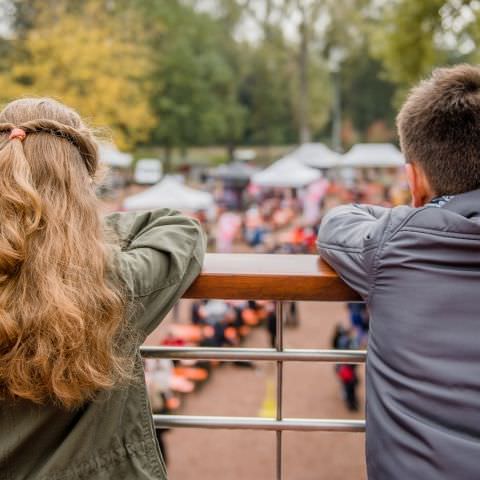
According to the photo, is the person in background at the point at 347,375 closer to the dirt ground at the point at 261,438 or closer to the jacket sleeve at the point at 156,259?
the dirt ground at the point at 261,438

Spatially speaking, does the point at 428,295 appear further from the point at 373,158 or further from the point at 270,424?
the point at 373,158

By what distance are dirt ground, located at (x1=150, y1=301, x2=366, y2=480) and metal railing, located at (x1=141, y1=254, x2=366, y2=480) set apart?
6873mm

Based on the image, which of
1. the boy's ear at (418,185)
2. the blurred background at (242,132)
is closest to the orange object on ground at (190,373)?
the blurred background at (242,132)

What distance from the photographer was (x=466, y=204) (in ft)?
4.60

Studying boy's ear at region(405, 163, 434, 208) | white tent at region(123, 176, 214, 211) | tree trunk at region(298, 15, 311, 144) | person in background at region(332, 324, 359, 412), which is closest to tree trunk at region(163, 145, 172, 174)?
tree trunk at region(298, 15, 311, 144)

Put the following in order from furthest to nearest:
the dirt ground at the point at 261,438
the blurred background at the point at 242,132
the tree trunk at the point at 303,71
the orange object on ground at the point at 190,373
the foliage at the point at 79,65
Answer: the tree trunk at the point at 303,71
the foliage at the point at 79,65
the orange object on ground at the point at 190,373
the blurred background at the point at 242,132
the dirt ground at the point at 261,438

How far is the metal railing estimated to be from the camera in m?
1.58

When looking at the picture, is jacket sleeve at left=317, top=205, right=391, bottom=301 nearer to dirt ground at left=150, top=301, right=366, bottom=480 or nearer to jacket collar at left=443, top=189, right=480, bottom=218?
jacket collar at left=443, top=189, right=480, bottom=218

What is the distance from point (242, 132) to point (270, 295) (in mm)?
48017

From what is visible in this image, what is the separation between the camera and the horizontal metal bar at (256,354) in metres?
1.61

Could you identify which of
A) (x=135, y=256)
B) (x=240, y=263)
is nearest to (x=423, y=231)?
(x=240, y=263)

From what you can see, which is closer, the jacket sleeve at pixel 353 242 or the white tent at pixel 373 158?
the jacket sleeve at pixel 353 242

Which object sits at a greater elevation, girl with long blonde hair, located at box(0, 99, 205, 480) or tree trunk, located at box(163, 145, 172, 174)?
girl with long blonde hair, located at box(0, 99, 205, 480)

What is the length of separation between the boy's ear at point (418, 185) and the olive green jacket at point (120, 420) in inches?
20.6
